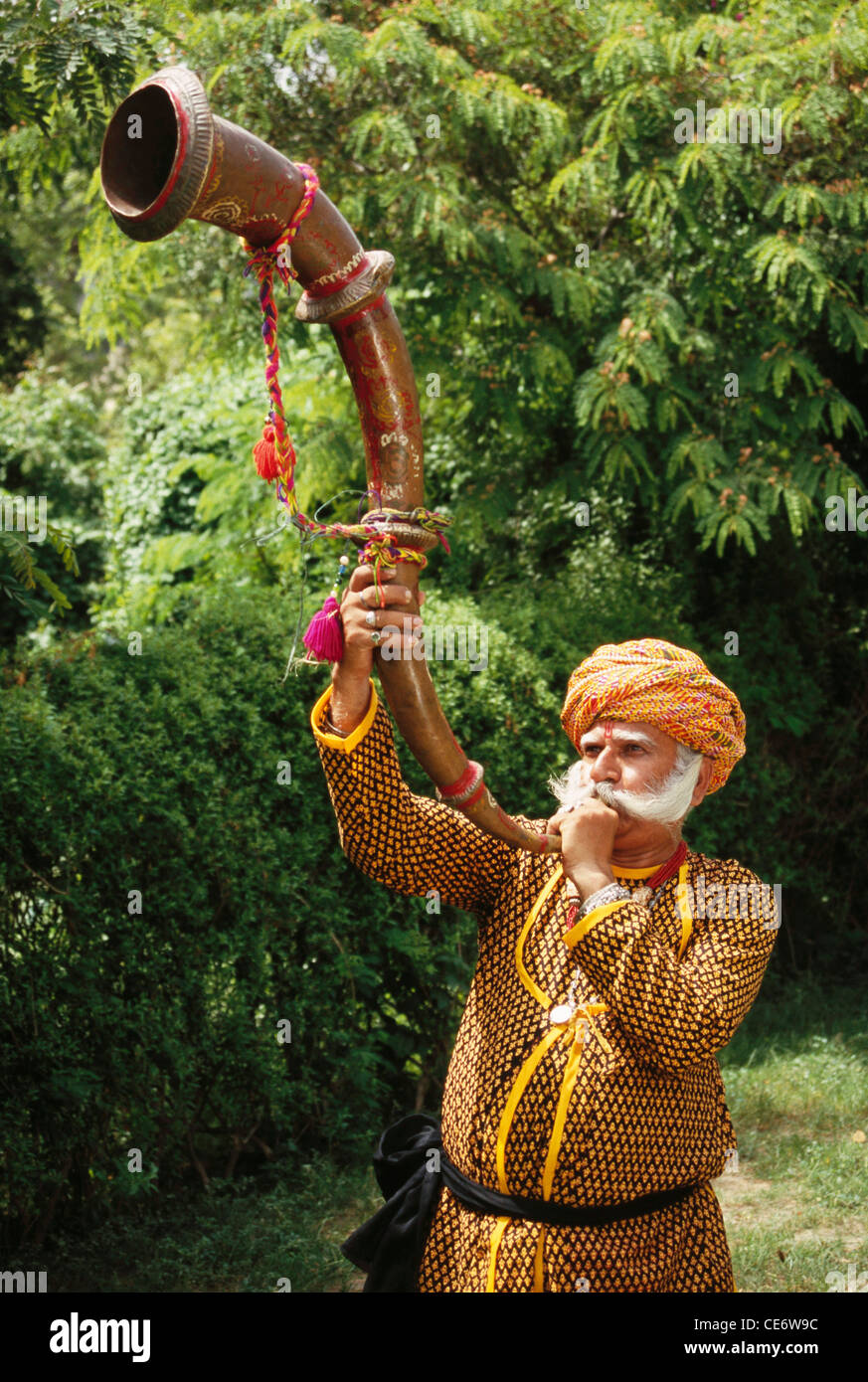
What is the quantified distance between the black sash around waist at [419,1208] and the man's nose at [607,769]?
0.75 metres

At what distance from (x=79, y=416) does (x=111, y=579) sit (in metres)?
4.25

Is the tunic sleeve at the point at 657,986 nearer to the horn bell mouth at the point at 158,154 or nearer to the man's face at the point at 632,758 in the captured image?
the man's face at the point at 632,758

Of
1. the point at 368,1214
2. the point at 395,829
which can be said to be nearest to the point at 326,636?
the point at 395,829

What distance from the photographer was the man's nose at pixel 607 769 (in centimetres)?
247

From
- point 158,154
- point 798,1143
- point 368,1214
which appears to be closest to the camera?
point 158,154

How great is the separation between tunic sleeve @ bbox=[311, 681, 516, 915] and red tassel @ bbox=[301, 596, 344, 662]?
14 centimetres

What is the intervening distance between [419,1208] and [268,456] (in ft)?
4.73

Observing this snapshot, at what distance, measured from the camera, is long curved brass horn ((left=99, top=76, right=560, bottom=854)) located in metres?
1.89

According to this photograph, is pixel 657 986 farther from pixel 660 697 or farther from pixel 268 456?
pixel 268 456

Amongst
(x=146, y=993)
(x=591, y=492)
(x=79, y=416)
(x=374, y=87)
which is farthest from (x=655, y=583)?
(x=79, y=416)

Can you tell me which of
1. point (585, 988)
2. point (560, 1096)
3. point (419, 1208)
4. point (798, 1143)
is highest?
point (585, 988)

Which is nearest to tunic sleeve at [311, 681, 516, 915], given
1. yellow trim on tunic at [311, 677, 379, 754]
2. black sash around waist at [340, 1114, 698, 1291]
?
yellow trim on tunic at [311, 677, 379, 754]

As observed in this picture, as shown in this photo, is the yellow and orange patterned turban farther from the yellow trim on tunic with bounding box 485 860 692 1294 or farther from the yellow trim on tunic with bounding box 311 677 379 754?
the yellow trim on tunic with bounding box 311 677 379 754

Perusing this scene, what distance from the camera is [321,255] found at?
210cm
